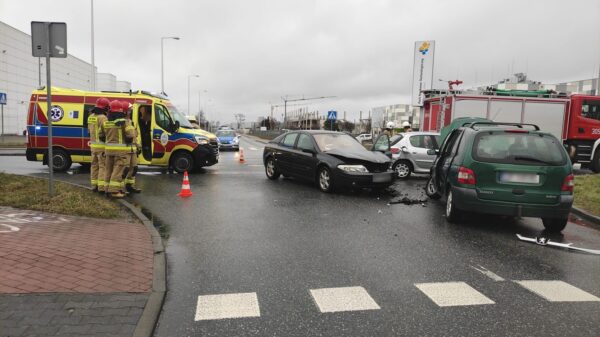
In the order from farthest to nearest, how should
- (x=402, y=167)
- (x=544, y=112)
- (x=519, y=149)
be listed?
(x=544, y=112) → (x=402, y=167) → (x=519, y=149)

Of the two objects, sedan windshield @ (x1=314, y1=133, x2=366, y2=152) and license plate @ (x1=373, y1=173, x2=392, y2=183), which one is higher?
sedan windshield @ (x1=314, y1=133, x2=366, y2=152)

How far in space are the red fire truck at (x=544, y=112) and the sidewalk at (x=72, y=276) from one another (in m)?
13.3

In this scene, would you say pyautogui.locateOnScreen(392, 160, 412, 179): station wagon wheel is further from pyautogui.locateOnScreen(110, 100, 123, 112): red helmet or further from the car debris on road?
pyautogui.locateOnScreen(110, 100, 123, 112): red helmet

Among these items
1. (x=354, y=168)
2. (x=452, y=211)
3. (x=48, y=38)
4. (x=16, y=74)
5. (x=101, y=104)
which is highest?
(x=16, y=74)

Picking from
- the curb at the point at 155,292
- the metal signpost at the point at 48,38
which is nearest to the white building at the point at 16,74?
the metal signpost at the point at 48,38

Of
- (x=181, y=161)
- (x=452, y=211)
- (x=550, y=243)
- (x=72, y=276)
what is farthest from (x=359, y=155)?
(x=72, y=276)

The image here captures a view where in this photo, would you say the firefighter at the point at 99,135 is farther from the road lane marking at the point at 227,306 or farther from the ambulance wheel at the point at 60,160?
the road lane marking at the point at 227,306

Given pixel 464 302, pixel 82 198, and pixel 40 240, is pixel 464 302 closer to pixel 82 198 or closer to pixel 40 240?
pixel 40 240

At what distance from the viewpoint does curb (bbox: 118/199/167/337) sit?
130 inches

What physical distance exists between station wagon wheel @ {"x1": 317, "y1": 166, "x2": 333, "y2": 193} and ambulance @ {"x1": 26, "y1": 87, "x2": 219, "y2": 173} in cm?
482

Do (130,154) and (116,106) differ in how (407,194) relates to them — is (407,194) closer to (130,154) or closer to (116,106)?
(130,154)

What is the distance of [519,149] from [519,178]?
44cm

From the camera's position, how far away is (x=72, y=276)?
427cm

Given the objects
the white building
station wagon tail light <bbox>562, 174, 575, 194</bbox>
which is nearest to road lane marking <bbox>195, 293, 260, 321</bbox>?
station wagon tail light <bbox>562, 174, 575, 194</bbox>
